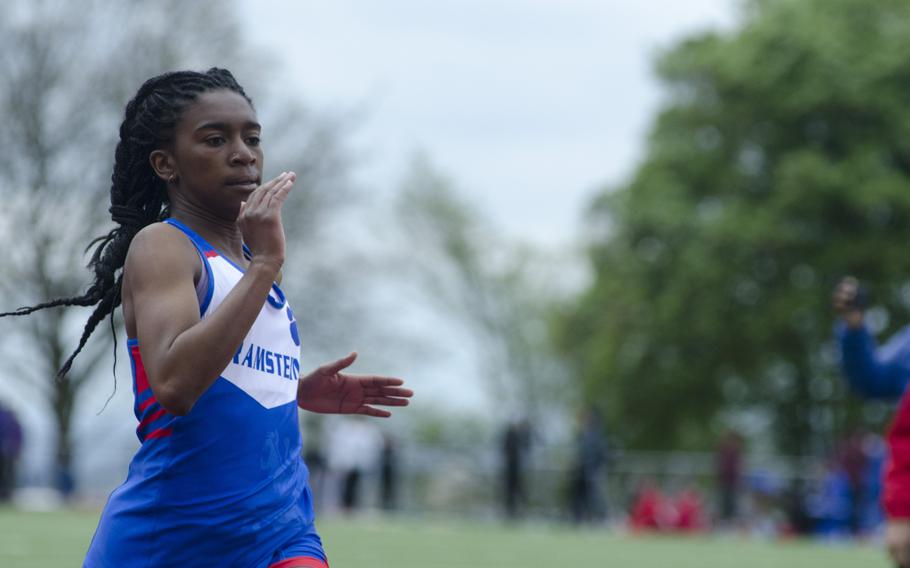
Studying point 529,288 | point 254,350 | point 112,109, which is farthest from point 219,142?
point 529,288

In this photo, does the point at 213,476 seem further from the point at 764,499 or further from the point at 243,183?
the point at 764,499

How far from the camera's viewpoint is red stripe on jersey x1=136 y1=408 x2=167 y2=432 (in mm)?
3697

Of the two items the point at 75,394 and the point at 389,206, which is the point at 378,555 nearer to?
the point at 75,394

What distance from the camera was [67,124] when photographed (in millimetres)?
30156

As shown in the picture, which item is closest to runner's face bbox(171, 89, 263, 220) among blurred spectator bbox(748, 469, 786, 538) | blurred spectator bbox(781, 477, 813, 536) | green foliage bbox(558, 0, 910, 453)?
blurred spectator bbox(781, 477, 813, 536)

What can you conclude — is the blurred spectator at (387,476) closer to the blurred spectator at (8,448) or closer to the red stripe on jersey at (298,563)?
the blurred spectator at (8,448)

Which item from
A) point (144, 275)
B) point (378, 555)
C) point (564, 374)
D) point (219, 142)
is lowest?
point (378, 555)

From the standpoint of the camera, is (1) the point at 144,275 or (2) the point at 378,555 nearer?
(1) the point at 144,275

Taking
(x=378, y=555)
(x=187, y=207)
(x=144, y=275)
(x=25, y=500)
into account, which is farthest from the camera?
(x=25, y=500)

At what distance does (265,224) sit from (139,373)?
0.53 metres

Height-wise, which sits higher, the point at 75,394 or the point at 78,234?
the point at 78,234

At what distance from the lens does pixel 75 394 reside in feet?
103

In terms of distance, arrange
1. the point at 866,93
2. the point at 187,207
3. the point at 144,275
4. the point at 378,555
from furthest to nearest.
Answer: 1. the point at 866,93
2. the point at 378,555
3. the point at 187,207
4. the point at 144,275

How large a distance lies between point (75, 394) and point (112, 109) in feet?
18.8
